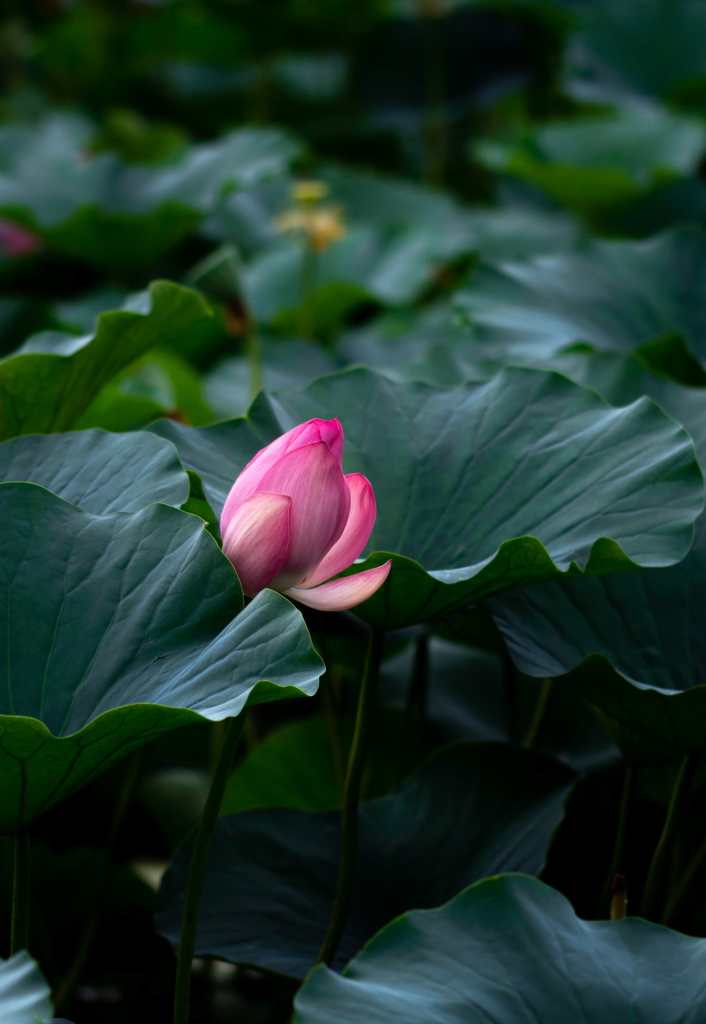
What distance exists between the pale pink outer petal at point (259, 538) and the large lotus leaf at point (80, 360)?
29 cm

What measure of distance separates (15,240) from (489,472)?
1459mm

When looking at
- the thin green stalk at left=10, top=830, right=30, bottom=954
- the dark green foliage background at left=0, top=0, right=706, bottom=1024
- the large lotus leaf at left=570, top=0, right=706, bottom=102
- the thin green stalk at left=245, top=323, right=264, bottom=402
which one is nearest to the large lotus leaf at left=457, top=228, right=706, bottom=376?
the dark green foliage background at left=0, top=0, right=706, bottom=1024

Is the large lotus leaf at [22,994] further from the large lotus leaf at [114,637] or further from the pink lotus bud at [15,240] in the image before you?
the pink lotus bud at [15,240]

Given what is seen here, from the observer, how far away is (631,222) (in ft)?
6.74

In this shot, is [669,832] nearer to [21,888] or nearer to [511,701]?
[511,701]

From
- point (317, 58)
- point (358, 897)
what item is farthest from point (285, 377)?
point (317, 58)

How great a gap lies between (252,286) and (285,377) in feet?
2.03

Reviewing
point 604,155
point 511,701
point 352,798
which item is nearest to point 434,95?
point 604,155

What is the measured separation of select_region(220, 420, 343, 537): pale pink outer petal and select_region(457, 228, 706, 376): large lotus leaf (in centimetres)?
59

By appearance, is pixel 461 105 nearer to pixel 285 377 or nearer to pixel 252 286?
pixel 252 286

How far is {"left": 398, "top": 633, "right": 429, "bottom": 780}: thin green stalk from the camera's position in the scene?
0.90m

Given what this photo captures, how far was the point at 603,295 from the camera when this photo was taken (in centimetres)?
120

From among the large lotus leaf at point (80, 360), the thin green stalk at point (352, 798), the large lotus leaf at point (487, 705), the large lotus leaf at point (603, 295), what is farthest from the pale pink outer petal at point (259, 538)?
the large lotus leaf at point (603, 295)

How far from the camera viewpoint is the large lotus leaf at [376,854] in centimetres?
70
